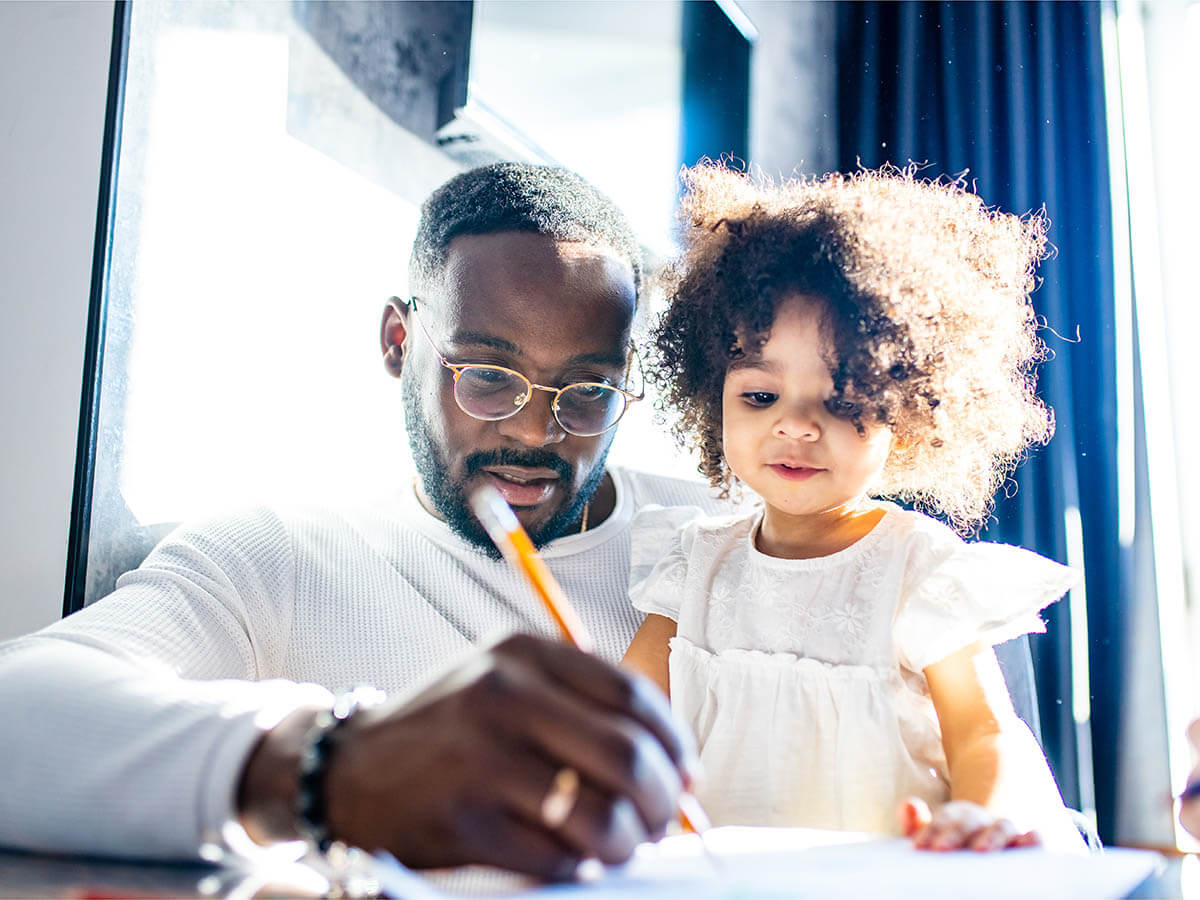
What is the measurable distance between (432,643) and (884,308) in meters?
0.72

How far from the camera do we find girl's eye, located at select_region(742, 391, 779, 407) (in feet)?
3.92

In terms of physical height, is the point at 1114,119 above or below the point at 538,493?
above

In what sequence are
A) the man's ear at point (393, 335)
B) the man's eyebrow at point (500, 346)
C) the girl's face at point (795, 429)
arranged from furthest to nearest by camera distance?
the man's ear at point (393, 335), the man's eyebrow at point (500, 346), the girl's face at point (795, 429)

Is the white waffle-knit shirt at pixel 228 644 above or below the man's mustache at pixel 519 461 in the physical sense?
below

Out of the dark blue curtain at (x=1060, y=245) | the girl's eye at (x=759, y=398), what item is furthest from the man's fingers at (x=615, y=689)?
the dark blue curtain at (x=1060, y=245)

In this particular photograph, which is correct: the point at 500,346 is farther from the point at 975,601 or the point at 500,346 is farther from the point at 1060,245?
the point at 1060,245

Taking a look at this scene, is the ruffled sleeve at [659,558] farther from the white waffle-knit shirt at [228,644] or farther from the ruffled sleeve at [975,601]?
the ruffled sleeve at [975,601]

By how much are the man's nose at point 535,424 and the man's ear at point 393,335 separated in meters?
0.37

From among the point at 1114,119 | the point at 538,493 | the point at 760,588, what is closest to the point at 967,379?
the point at 760,588

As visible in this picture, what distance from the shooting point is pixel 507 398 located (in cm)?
135

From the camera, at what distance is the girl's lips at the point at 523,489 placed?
1.37m

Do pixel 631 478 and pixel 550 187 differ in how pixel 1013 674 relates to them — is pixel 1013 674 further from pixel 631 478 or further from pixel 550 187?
pixel 550 187

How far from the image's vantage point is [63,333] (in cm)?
115

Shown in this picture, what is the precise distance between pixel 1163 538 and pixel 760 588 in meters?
1.52
